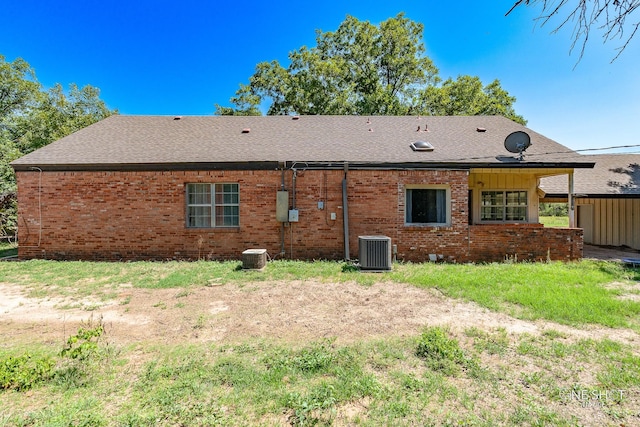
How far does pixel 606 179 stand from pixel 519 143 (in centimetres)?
679

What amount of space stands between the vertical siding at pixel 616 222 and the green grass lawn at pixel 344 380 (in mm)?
11313

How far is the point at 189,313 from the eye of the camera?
514cm

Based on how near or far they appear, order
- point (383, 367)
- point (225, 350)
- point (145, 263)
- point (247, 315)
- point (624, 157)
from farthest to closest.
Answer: point (624, 157) → point (145, 263) → point (247, 315) → point (225, 350) → point (383, 367)

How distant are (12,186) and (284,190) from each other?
15750 mm

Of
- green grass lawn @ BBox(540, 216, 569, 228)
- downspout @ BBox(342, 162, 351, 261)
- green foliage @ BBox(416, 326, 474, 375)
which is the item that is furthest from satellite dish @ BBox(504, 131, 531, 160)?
green grass lawn @ BBox(540, 216, 569, 228)

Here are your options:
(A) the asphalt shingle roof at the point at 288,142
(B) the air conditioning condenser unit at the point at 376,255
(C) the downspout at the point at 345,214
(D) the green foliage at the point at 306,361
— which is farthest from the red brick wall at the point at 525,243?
(D) the green foliage at the point at 306,361

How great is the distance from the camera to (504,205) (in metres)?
11.6

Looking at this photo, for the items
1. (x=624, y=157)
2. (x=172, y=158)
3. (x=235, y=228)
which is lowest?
(x=235, y=228)

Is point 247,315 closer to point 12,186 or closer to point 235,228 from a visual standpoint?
point 235,228

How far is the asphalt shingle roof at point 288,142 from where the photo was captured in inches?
379

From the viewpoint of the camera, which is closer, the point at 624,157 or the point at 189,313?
the point at 189,313

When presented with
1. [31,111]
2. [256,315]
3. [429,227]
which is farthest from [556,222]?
[31,111]

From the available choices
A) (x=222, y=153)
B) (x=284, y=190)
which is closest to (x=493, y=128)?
(x=284, y=190)

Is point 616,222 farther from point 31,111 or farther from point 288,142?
point 31,111
